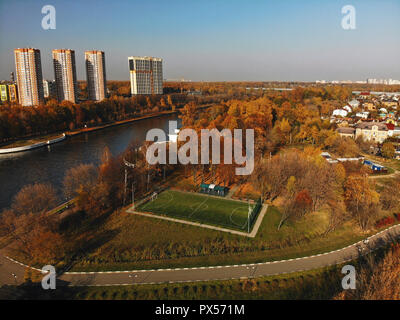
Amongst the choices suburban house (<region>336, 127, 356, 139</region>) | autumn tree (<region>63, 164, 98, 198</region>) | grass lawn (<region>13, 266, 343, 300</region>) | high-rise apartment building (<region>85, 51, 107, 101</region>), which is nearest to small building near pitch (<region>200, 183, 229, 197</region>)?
autumn tree (<region>63, 164, 98, 198</region>)

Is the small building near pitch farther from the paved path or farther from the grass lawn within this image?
the grass lawn

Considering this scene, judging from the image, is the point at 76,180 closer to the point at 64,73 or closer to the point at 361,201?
the point at 361,201

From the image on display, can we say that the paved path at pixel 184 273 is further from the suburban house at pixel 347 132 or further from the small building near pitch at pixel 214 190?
the suburban house at pixel 347 132

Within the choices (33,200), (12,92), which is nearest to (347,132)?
(33,200)

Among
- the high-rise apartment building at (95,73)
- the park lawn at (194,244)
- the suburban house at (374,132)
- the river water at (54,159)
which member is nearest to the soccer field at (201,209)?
the park lawn at (194,244)

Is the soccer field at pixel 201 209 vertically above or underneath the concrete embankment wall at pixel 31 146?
underneath
